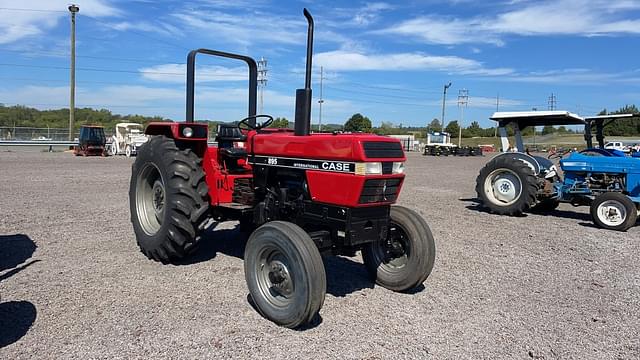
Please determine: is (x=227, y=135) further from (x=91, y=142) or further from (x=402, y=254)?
(x=91, y=142)

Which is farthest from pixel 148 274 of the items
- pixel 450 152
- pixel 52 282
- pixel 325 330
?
pixel 450 152

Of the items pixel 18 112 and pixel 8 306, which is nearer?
pixel 8 306

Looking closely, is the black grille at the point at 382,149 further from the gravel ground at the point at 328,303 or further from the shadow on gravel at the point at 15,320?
the shadow on gravel at the point at 15,320

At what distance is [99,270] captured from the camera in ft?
16.8

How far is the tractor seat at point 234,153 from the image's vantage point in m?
5.40

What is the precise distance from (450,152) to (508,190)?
3709 centimetres

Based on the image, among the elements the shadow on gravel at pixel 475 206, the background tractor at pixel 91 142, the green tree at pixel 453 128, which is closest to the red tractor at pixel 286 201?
the shadow on gravel at pixel 475 206

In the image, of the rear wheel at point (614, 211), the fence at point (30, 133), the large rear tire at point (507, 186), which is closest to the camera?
the rear wheel at point (614, 211)

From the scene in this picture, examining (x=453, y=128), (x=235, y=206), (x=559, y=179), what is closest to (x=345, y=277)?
(x=235, y=206)

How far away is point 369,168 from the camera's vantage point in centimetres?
397

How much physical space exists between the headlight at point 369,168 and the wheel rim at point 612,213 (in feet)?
20.7

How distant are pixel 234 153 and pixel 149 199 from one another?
134 centimetres

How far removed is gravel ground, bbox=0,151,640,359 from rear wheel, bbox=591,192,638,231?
0.78 metres

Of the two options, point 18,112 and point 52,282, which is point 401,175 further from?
point 18,112
